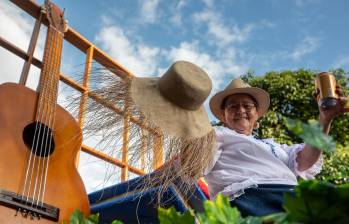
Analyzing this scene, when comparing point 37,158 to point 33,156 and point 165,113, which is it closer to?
point 33,156

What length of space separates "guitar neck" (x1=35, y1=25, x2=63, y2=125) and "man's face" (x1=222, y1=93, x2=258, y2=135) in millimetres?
900

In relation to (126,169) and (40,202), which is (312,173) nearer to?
(126,169)

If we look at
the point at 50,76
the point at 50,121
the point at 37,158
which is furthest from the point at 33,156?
the point at 50,76

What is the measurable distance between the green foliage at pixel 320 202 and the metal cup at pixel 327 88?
1.35 meters

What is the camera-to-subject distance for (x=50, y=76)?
2.28 m

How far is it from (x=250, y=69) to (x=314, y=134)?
345 inches

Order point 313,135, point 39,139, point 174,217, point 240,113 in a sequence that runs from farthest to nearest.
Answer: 1. point 240,113
2. point 39,139
3. point 174,217
4. point 313,135

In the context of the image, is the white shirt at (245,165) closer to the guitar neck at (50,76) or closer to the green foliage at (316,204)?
the guitar neck at (50,76)

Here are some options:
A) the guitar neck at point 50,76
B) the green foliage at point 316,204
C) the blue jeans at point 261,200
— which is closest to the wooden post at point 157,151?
the blue jeans at point 261,200

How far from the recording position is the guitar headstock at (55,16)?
2623 mm

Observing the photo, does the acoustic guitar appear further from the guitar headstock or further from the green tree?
the green tree

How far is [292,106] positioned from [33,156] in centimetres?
696

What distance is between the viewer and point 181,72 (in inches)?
60.6

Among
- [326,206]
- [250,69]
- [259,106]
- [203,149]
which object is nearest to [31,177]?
[203,149]
